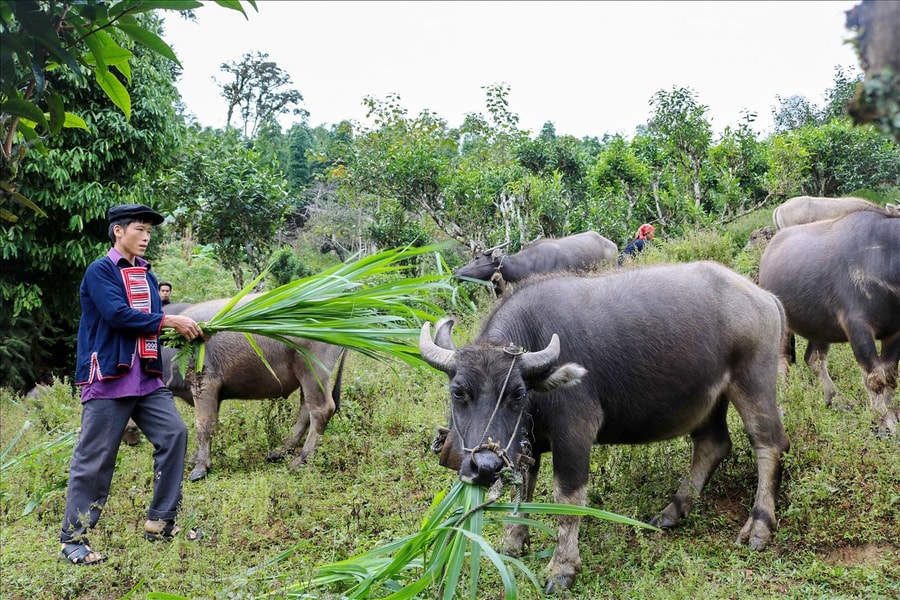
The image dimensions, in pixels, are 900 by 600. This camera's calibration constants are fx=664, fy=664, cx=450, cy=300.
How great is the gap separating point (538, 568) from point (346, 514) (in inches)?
62.5

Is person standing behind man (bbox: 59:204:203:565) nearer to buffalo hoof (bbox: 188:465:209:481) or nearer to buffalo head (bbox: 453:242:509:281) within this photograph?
buffalo hoof (bbox: 188:465:209:481)

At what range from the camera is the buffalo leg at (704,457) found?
4.68 m

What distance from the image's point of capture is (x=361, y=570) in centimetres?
335

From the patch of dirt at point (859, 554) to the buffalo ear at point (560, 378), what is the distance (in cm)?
196

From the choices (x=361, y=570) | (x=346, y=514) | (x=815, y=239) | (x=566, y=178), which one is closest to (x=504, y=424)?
(x=361, y=570)

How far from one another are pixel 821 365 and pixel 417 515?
4.62 m

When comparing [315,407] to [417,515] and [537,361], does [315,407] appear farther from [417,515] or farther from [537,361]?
[537,361]

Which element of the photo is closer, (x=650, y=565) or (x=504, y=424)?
(x=504, y=424)

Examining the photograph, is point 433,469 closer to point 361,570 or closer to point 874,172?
point 361,570

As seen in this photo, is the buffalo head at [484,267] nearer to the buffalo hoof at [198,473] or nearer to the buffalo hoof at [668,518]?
the buffalo hoof at [198,473]

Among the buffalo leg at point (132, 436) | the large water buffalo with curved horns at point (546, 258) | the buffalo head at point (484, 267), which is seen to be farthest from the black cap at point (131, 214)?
the buffalo head at point (484, 267)

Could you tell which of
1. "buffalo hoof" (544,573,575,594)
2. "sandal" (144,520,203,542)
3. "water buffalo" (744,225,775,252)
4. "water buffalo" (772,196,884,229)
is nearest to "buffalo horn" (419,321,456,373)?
"buffalo hoof" (544,573,575,594)

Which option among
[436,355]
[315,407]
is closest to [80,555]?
[315,407]

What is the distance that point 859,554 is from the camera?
158 inches
